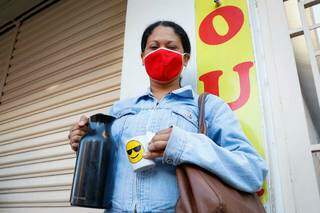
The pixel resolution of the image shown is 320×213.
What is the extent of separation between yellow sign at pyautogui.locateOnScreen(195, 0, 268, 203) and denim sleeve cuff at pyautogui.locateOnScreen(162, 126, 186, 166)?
0.48 m

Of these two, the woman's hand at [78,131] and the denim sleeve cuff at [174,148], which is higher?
the woman's hand at [78,131]

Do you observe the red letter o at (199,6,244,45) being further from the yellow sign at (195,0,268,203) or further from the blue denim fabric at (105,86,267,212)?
the blue denim fabric at (105,86,267,212)

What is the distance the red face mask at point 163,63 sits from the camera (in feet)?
4.47

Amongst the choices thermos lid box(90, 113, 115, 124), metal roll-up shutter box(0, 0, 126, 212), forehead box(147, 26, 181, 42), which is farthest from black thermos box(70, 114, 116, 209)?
metal roll-up shutter box(0, 0, 126, 212)

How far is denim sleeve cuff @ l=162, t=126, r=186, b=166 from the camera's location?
0.97 m

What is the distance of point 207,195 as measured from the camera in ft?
2.83

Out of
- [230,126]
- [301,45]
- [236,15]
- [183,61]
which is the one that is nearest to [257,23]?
[236,15]

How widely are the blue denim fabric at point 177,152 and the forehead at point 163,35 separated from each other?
0.30 metres

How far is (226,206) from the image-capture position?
854mm

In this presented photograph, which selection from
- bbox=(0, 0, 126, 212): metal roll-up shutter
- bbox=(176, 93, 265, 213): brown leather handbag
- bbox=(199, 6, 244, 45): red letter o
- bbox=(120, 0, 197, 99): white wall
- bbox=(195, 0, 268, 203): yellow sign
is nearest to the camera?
bbox=(176, 93, 265, 213): brown leather handbag

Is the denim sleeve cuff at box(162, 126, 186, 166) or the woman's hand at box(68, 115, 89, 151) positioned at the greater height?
the woman's hand at box(68, 115, 89, 151)

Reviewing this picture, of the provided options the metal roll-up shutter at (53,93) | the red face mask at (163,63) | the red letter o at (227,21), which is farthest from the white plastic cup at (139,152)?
the metal roll-up shutter at (53,93)

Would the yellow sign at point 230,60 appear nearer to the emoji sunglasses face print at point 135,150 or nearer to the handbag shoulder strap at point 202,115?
the handbag shoulder strap at point 202,115

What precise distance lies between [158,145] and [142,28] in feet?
4.14
